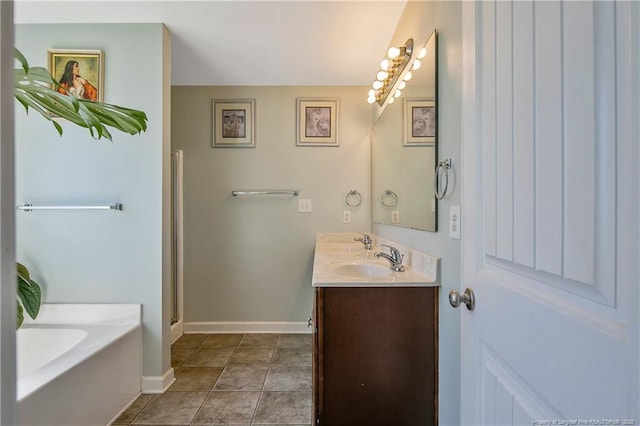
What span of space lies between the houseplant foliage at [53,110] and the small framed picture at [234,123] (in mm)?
1558

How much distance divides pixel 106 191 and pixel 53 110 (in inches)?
44.2

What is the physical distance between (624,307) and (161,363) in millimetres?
2162

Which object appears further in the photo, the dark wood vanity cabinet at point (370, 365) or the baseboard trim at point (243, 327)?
the baseboard trim at point (243, 327)

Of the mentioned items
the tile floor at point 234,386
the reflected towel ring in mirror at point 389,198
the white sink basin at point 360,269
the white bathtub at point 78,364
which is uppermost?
the reflected towel ring in mirror at point 389,198

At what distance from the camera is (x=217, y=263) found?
8.47 feet

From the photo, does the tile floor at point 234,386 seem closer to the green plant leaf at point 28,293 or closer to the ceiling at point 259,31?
the green plant leaf at point 28,293

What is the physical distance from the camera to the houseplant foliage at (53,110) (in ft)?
2.44

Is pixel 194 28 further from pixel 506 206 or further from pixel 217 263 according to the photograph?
pixel 506 206

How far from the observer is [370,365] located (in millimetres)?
1188

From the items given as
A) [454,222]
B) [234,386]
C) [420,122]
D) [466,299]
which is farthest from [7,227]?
[234,386]

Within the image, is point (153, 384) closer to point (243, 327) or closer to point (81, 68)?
point (243, 327)

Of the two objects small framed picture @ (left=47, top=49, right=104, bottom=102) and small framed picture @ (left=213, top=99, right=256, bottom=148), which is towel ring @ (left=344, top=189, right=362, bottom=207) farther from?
small framed picture @ (left=47, top=49, right=104, bottom=102)

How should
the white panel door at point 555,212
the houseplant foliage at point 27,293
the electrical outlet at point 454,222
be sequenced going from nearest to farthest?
the white panel door at point 555,212 < the houseplant foliage at point 27,293 < the electrical outlet at point 454,222

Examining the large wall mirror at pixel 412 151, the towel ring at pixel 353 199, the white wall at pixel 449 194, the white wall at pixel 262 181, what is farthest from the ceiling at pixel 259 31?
the towel ring at pixel 353 199
